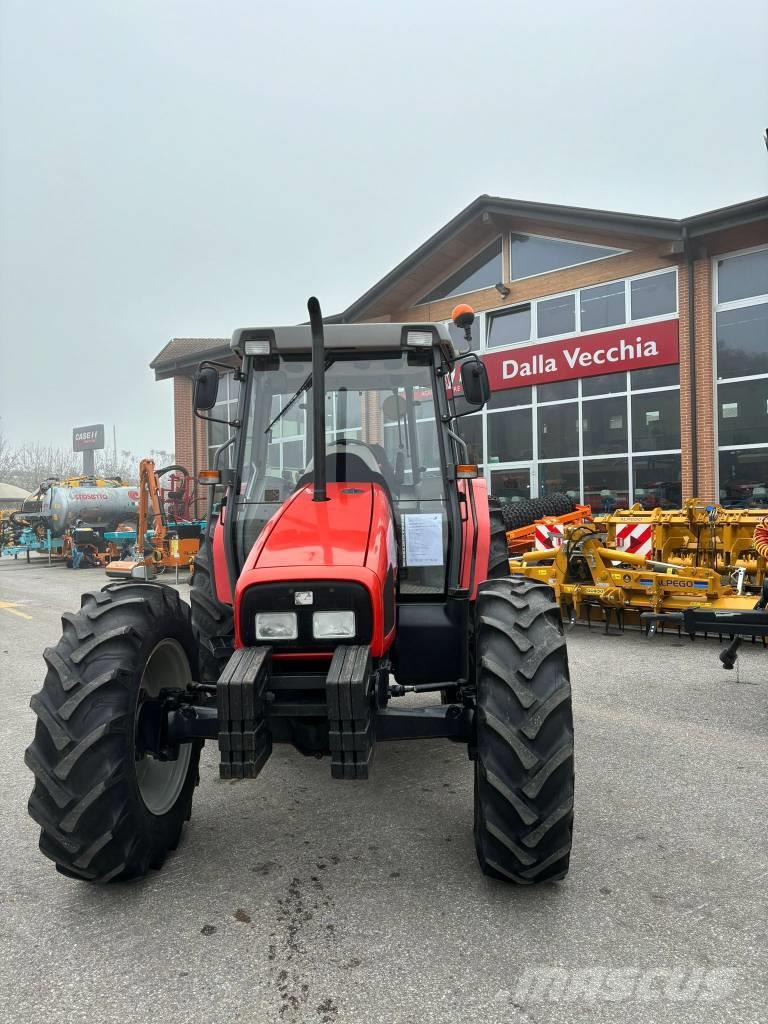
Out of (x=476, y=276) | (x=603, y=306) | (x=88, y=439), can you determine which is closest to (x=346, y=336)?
(x=603, y=306)

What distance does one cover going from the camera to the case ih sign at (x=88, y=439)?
7981 centimetres

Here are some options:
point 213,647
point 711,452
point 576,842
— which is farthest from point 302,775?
point 711,452

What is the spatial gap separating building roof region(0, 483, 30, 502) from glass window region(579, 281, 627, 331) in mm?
62508

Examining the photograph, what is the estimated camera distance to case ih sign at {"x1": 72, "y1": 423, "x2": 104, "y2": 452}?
Answer: 79812 mm

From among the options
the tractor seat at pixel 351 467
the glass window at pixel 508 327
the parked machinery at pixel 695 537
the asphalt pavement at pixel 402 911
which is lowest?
the asphalt pavement at pixel 402 911

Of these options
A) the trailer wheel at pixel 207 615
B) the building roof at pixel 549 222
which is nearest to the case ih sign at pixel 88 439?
the building roof at pixel 549 222

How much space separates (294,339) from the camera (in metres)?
4.22

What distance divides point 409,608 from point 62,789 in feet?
5.59

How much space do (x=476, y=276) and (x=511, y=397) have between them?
3.24 metres

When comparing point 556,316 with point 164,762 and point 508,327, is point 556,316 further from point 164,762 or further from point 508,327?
point 164,762

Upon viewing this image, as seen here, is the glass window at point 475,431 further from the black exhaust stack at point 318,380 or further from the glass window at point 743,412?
the black exhaust stack at point 318,380

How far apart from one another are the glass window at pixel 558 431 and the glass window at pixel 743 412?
301 centimetres

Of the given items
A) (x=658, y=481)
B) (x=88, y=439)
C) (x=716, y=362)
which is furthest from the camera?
(x=88, y=439)

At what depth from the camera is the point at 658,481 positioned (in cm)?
1531
